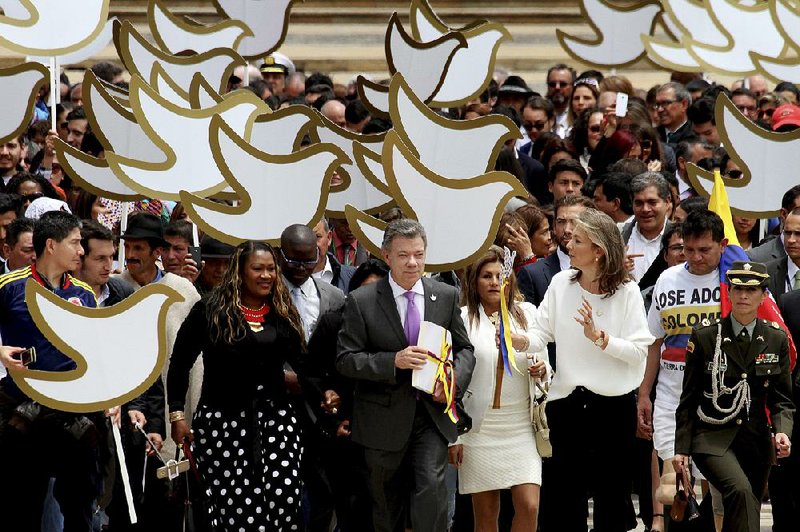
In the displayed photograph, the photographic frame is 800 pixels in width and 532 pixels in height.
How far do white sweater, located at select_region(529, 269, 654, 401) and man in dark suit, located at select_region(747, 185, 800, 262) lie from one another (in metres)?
1.14

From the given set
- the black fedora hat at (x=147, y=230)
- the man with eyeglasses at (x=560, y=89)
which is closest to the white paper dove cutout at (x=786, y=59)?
the man with eyeglasses at (x=560, y=89)

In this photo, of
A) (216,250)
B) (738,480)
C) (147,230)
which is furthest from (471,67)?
(738,480)

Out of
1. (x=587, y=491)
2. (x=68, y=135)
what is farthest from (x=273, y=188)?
(x=68, y=135)

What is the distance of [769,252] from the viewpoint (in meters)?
10.1

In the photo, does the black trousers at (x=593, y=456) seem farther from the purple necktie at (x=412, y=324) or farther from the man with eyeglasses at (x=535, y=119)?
the man with eyeglasses at (x=535, y=119)

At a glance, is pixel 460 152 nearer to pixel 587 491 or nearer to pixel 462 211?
pixel 462 211

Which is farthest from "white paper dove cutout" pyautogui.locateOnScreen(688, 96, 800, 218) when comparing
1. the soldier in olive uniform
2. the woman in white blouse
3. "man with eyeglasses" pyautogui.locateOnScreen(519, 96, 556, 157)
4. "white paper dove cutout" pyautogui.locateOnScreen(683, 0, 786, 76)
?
"man with eyeglasses" pyautogui.locateOnScreen(519, 96, 556, 157)

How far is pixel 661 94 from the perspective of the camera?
14383 millimetres

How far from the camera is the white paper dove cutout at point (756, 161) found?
34.0 feet

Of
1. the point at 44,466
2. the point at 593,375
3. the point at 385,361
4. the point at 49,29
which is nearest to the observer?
the point at 385,361

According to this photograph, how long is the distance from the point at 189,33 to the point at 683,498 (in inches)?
219

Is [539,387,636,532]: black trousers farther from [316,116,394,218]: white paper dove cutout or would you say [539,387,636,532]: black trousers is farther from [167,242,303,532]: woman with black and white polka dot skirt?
[316,116,394,218]: white paper dove cutout

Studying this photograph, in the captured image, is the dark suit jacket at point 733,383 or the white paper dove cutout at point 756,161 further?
the white paper dove cutout at point 756,161

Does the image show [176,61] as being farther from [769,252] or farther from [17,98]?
[769,252]
